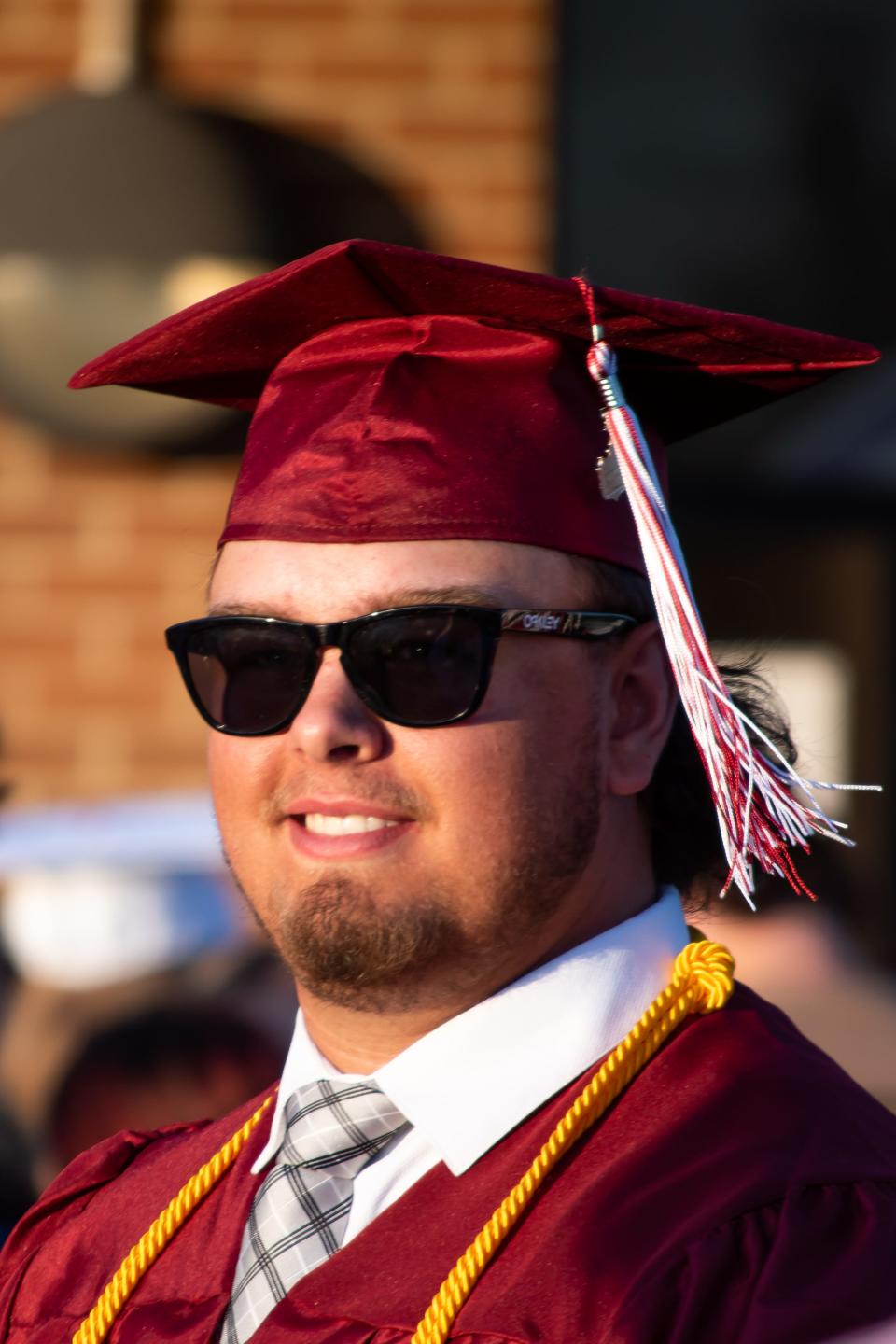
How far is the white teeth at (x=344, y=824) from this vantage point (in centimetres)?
170

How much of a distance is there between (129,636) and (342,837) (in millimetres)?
2329

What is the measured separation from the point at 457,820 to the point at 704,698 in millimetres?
261

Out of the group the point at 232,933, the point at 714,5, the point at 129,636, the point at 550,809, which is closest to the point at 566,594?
the point at 550,809

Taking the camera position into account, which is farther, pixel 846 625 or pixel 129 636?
pixel 846 625

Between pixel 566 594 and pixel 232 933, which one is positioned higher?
pixel 566 594

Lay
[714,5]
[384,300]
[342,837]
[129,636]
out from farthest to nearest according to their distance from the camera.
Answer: [714,5] < [129,636] < [384,300] < [342,837]

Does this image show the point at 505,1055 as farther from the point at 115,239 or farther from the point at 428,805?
the point at 115,239

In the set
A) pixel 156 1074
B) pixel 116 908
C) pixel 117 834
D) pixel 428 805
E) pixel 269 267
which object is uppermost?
pixel 269 267

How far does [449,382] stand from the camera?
1804 millimetres

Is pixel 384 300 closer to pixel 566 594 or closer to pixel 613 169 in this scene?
pixel 566 594

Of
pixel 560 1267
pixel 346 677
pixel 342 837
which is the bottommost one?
pixel 560 1267

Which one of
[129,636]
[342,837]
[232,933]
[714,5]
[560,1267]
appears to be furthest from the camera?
[714,5]

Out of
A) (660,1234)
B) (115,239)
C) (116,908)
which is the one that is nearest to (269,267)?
(115,239)

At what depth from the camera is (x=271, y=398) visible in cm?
193
